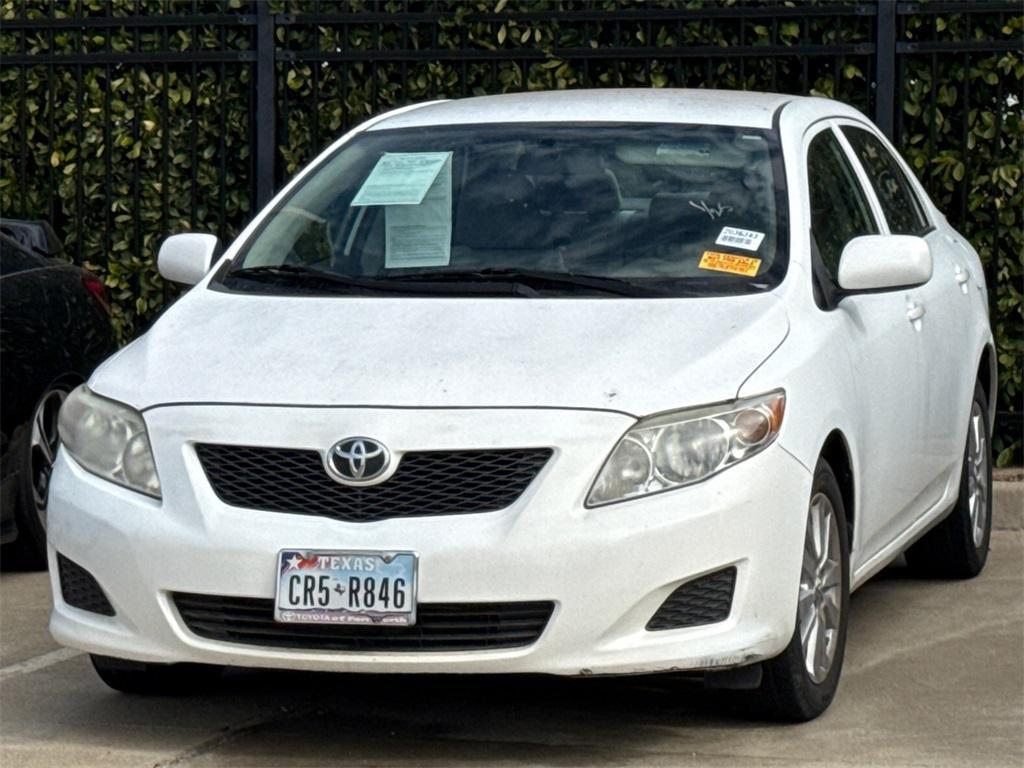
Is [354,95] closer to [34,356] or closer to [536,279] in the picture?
[34,356]

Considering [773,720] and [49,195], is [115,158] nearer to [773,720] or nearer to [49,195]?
[49,195]

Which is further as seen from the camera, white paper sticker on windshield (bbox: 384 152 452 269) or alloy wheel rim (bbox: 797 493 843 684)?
white paper sticker on windshield (bbox: 384 152 452 269)

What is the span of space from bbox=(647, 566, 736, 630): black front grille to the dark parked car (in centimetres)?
327

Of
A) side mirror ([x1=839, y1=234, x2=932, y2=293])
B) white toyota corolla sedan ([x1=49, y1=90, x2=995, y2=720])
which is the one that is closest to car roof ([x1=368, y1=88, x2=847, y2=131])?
white toyota corolla sedan ([x1=49, y1=90, x2=995, y2=720])

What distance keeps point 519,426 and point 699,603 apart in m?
0.59

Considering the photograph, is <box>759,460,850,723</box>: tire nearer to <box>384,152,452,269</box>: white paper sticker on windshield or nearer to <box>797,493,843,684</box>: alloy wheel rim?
<box>797,493,843,684</box>: alloy wheel rim

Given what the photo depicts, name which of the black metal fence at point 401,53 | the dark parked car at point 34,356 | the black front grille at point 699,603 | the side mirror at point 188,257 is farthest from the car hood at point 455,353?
the black metal fence at point 401,53

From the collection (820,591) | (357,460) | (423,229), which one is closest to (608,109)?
(423,229)

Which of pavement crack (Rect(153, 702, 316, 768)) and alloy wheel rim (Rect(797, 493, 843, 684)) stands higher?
alloy wheel rim (Rect(797, 493, 843, 684))

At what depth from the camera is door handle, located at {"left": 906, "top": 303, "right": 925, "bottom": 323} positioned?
6.31m

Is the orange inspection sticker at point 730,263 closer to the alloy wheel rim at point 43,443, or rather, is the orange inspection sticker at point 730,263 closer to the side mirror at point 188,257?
the side mirror at point 188,257

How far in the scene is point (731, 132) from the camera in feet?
20.2

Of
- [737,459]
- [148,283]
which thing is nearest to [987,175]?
[148,283]

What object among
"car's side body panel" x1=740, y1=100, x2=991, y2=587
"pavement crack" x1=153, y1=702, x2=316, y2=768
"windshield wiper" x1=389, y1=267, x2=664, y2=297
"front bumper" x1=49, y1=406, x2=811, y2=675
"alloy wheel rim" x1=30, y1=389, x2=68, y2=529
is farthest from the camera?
"alloy wheel rim" x1=30, y1=389, x2=68, y2=529
